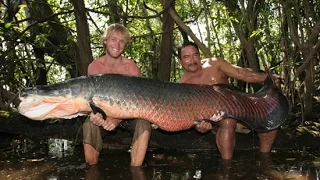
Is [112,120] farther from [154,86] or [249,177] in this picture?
[249,177]

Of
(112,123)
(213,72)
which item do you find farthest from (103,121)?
(213,72)

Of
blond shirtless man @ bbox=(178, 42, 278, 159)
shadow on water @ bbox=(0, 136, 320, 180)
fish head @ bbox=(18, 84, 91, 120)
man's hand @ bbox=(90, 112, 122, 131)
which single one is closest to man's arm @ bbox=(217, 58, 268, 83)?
blond shirtless man @ bbox=(178, 42, 278, 159)

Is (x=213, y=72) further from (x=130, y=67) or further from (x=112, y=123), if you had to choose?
(x=112, y=123)

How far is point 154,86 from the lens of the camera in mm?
3775

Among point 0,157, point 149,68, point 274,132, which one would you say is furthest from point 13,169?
point 149,68

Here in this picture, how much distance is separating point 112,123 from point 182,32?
4.35m

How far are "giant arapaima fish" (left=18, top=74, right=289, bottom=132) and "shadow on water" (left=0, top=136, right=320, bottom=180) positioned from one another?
0.45 m

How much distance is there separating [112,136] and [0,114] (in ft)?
7.07

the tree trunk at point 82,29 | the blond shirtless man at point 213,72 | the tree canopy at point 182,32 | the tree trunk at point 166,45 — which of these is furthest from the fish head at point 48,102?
the tree trunk at point 166,45

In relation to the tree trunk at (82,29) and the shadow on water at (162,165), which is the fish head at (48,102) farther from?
the tree trunk at (82,29)

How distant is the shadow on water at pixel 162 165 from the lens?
351cm

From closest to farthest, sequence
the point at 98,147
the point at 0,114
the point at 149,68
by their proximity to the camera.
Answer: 1. the point at 98,147
2. the point at 0,114
3. the point at 149,68

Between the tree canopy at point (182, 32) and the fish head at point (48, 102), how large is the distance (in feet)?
6.04

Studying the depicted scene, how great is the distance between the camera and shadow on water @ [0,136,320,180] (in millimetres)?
3510
